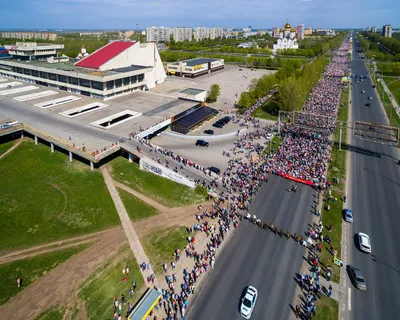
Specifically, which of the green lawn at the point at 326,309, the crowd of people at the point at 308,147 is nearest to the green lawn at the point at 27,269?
the green lawn at the point at 326,309

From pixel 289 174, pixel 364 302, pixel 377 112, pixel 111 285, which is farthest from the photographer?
pixel 377 112

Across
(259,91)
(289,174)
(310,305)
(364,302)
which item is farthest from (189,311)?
(259,91)

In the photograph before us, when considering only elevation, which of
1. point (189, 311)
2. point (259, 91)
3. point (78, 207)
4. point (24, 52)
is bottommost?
point (189, 311)

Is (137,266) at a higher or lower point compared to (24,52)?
lower

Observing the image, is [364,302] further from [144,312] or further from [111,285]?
[111,285]

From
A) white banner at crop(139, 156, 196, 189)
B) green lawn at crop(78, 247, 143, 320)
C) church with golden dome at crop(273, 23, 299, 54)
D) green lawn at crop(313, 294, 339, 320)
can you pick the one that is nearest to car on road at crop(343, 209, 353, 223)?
green lawn at crop(313, 294, 339, 320)
